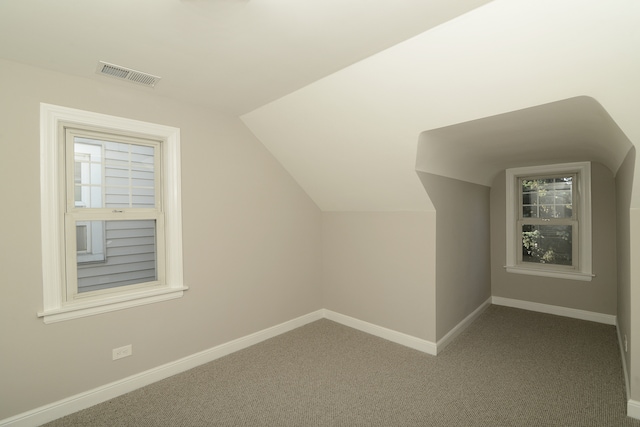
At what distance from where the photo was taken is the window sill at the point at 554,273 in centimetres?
404

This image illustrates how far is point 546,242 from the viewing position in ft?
14.7

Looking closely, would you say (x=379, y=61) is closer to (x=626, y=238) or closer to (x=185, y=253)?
(x=185, y=253)

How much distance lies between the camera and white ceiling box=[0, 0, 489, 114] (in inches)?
61.0

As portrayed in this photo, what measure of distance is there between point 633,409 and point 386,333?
1.98 m

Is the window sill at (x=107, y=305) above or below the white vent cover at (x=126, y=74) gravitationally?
below

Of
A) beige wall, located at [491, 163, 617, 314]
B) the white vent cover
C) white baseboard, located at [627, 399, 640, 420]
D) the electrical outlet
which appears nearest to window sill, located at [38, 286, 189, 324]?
the electrical outlet

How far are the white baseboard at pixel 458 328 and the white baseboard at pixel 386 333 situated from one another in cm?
11

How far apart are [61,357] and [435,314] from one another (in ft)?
10.5

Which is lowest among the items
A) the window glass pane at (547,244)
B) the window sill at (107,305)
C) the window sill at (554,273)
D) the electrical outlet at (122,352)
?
the electrical outlet at (122,352)

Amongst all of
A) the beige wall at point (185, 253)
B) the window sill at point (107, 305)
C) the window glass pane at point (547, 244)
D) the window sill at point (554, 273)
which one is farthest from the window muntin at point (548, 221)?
the window sill at point (107, 305)

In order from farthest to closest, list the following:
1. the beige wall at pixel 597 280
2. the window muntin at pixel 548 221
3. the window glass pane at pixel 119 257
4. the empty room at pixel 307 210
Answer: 1. the window muntin at pixel 548 221
2. the beige wall at pixel 597 280
3. the window glass pane at pixel 119 257
4. the empty room at pixel 307 210

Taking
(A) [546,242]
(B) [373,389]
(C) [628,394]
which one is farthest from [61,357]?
(A) [546,242]

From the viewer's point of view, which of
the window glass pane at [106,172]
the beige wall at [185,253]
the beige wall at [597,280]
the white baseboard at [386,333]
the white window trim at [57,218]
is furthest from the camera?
the beige wall at [597,280]

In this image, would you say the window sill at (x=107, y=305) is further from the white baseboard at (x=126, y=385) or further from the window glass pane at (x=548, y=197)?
the window glass pane at (x=548, y=197)
